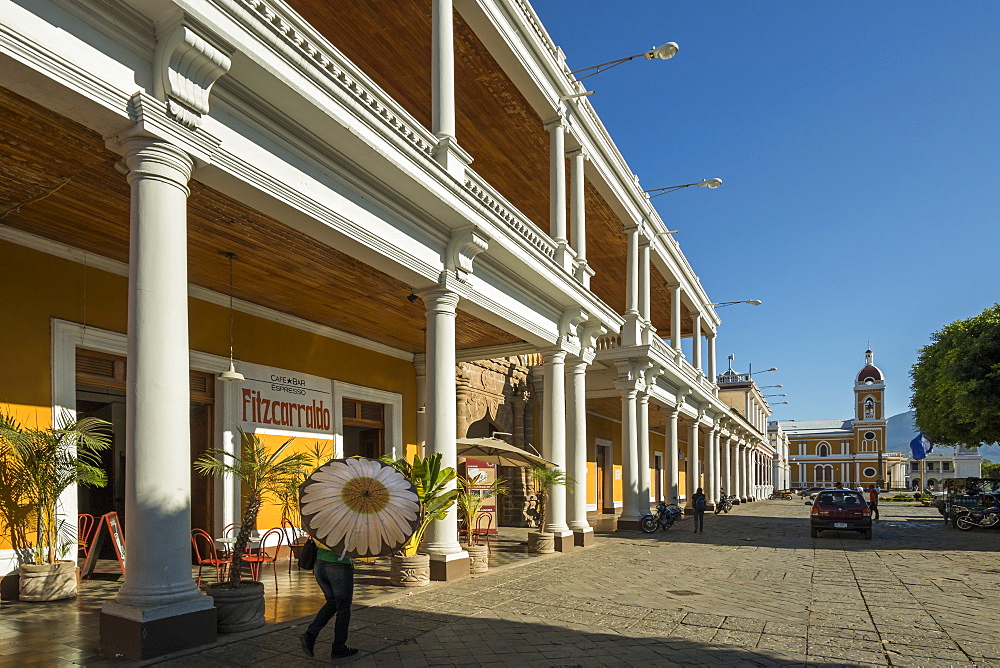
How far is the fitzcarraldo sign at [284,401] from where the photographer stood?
527 inches

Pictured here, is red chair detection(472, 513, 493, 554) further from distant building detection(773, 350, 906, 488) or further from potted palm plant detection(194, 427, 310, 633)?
distant building detection(773, 350, 906, 488)

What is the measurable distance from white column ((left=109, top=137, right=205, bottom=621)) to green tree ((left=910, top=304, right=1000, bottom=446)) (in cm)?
2549

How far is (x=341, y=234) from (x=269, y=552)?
23.5 feet

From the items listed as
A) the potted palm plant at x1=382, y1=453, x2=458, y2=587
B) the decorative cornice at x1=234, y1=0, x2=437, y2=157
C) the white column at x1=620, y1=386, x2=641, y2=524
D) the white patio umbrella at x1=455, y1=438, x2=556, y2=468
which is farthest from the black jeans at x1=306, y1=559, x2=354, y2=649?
the white column at x1=620, y1=386, x2=641, y2=524

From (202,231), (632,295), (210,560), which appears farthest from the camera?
(632,295)

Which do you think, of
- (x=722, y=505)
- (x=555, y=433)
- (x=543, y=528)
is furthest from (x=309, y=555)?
(x=722, y=505)

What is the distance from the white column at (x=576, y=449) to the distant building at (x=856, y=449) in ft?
318

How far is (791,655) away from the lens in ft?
22.7

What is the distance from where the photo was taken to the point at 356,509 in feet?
19.4

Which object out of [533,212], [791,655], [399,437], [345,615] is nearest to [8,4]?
[345,615]

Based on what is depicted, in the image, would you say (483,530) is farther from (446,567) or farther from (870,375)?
(870,375)

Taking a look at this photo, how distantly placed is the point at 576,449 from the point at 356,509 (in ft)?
36.3

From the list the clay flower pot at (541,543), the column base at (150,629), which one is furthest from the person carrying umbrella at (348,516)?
the clay flower pot at (541,543)

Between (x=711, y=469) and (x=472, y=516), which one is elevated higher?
(x=472, y=516)
